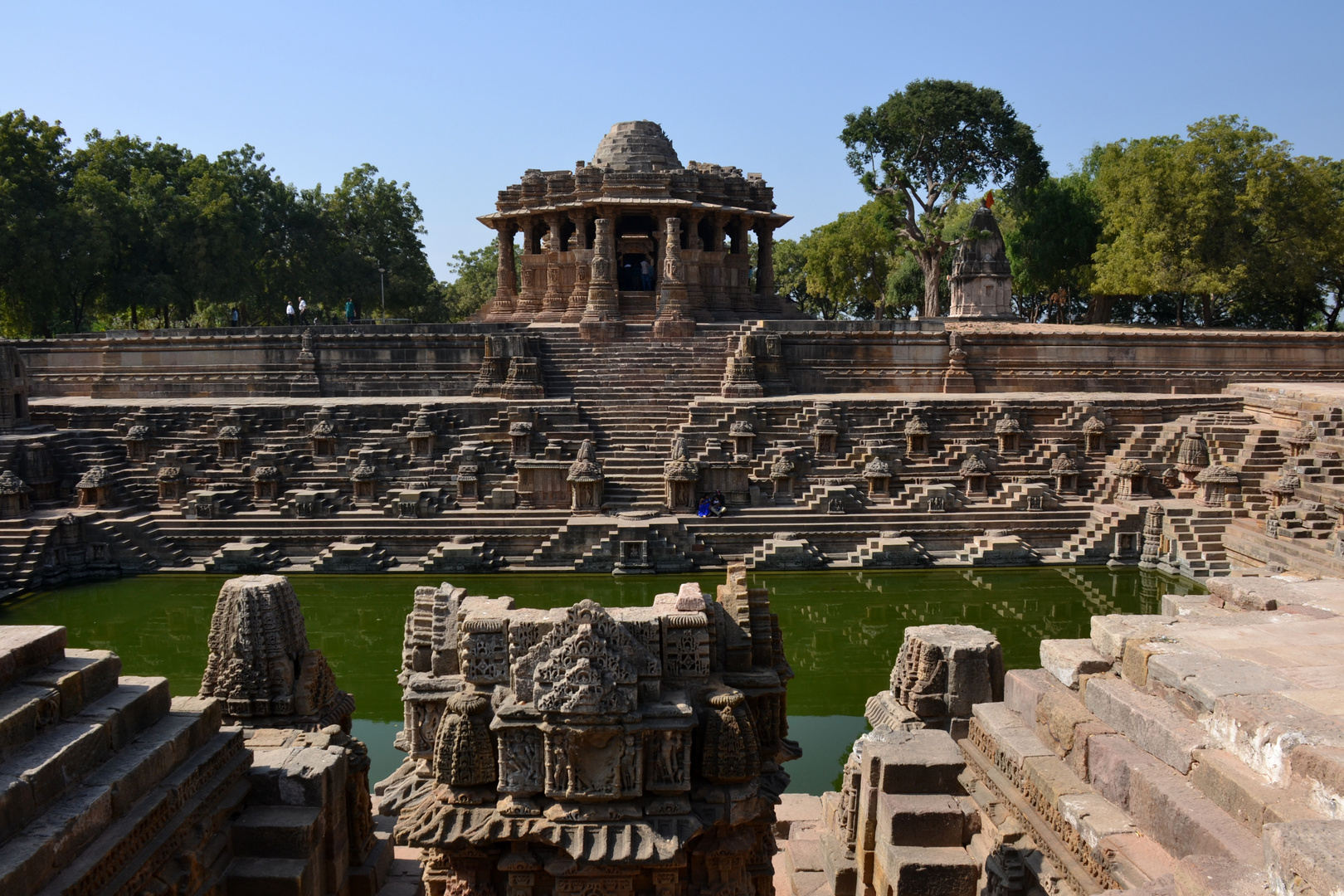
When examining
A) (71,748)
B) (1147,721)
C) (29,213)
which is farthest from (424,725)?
(29,213)

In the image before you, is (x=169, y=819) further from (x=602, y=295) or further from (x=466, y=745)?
(x=602, y=295)

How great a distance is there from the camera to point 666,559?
14328mm

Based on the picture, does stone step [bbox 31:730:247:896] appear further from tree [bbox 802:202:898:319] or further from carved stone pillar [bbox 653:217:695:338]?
tree [bbox 802:202:898:319]

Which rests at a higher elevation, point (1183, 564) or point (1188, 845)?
point (1188, 845)

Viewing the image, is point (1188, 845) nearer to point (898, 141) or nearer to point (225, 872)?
point (225, 872)

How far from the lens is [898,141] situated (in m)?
31.8

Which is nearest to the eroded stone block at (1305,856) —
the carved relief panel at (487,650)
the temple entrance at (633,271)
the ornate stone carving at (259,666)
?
the carved relief panel at (487,650)

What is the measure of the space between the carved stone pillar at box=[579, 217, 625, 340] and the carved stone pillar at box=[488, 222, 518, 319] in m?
3.48

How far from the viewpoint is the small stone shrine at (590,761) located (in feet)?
16.0

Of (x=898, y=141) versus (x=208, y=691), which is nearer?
(x=208, y=691)

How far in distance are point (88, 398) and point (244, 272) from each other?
8.74m

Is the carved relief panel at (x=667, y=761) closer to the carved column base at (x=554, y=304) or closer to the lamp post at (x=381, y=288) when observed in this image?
the carved column base at (x=554, y=304)

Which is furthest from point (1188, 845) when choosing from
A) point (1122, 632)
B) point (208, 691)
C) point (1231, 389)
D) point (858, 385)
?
point (1231, 389)

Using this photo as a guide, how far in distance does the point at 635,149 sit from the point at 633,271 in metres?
3.70
